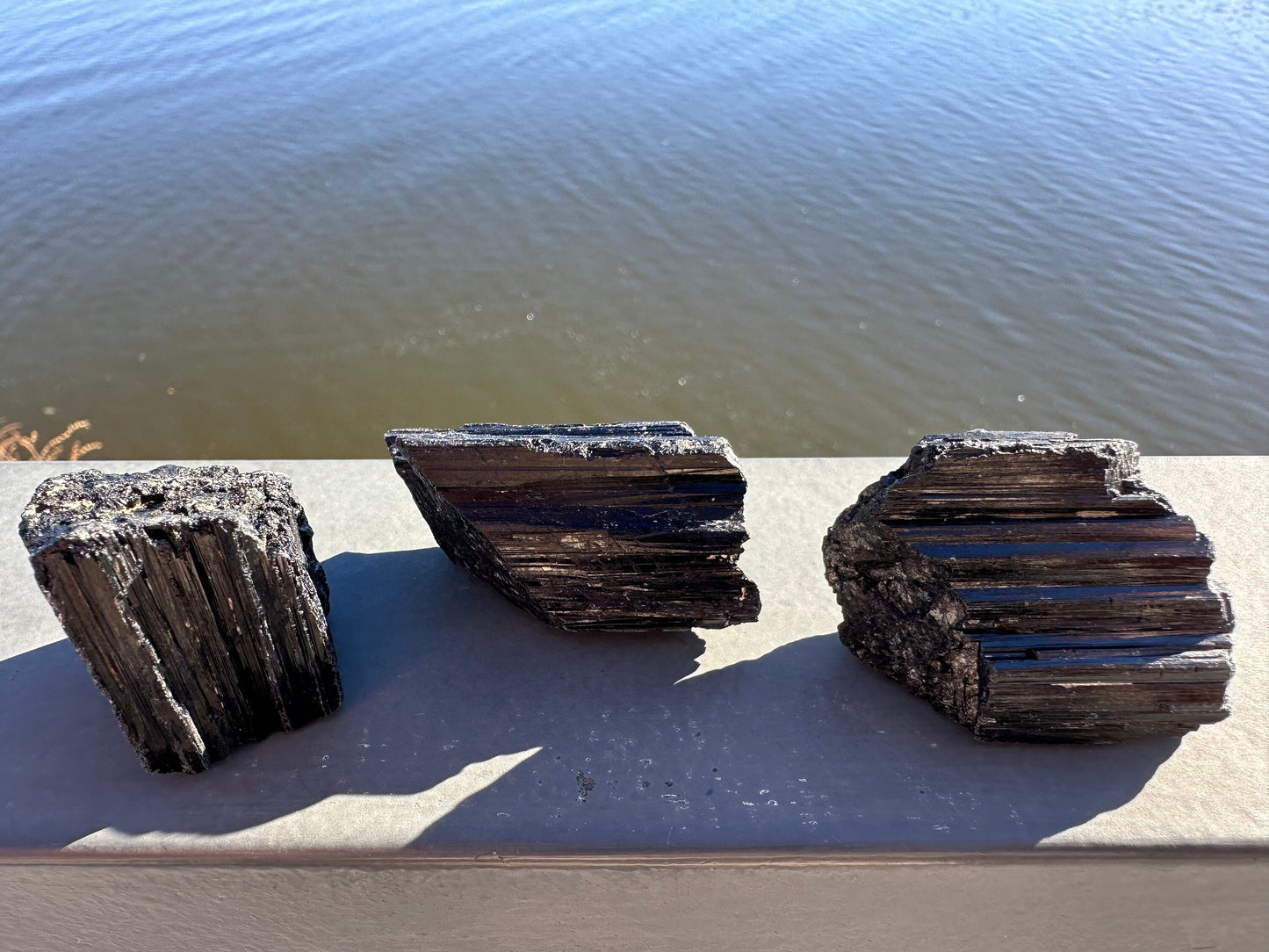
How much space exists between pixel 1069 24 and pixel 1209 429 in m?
4.45

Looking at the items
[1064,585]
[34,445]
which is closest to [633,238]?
[34,445]

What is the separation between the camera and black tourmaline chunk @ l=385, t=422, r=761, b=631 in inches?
63.7

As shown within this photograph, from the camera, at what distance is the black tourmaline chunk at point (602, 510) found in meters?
1.62

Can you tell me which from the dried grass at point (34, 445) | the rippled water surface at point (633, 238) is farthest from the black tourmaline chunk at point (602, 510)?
the dried grass at point (34, 445)

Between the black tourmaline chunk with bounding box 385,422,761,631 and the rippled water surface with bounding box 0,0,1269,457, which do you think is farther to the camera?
the rippled water surface with bounding box 0,0,1269,457

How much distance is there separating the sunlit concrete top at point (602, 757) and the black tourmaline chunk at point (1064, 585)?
0.41ft

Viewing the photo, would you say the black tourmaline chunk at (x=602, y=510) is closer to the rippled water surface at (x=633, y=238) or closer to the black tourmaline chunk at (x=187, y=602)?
the black tourmaline chunk at (x=187, y=602)

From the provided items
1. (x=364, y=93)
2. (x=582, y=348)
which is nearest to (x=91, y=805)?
(x=582, y=348)

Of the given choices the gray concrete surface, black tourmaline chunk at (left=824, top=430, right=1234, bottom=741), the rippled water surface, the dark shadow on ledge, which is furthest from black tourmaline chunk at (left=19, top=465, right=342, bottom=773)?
the rippled water surface

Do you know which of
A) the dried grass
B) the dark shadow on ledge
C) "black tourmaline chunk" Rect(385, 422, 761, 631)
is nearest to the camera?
the dark shadow on ledge

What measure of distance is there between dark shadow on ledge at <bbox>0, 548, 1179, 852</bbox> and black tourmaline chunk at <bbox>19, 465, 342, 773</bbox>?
4.1 inches

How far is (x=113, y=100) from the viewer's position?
5090 millimetres

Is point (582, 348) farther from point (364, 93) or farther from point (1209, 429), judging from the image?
point (364, 93)

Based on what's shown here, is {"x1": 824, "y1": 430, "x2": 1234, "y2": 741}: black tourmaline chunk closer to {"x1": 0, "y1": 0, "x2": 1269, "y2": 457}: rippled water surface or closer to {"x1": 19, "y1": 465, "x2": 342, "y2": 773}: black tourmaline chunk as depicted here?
{"x1": 19, "y1": 465, "x2": 342, "y2": 773}: black tourmaline chunk
